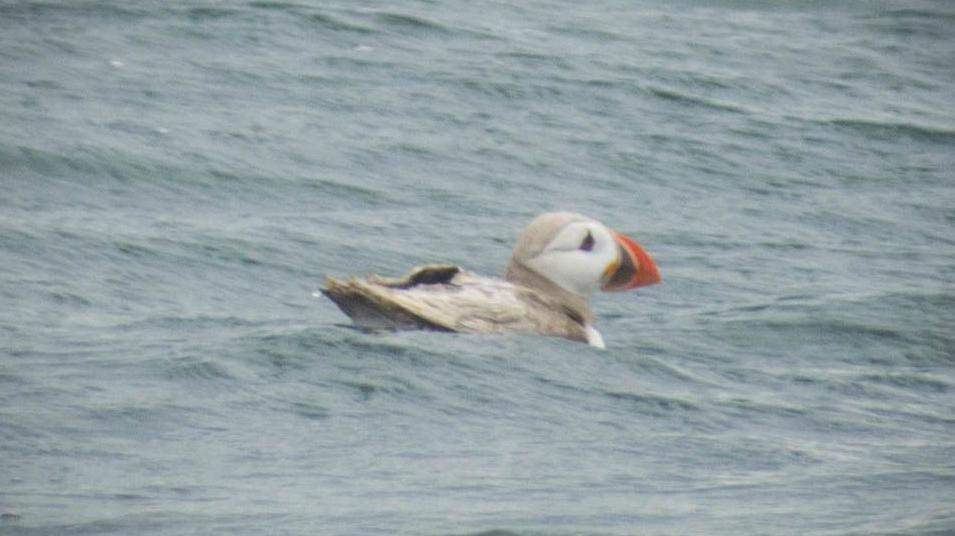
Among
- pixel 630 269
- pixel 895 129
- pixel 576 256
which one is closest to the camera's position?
pixel 576 256

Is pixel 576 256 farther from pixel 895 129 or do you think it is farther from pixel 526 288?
pixel 895 129

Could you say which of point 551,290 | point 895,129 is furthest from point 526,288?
point 895,129

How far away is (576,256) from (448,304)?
133cm

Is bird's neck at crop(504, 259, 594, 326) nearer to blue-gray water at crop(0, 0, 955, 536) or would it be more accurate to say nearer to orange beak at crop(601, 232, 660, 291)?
orange beak at crop(601, 232, 660, 291)

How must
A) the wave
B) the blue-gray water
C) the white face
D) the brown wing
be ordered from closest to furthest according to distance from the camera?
the blue-gray water < the brown wing < the white face < the wave

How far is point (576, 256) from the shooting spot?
11.0 metres

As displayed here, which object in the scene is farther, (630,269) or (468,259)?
(468,259)

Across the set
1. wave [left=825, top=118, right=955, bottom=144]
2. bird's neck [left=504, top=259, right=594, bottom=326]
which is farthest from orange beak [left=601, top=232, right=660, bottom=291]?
wave [left=825, top=118, right=955, bottom=144]

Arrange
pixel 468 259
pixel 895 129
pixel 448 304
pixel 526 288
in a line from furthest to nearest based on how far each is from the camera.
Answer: pixel 895 129
pixel 468 259
pixel 526 288
pixel 448 304

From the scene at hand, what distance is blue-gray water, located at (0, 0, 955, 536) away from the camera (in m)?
7.80

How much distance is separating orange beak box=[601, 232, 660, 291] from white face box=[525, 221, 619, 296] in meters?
0.04

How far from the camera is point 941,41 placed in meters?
21.2

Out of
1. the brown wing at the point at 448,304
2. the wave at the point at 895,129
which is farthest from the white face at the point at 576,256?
the wave at the point at 895,129

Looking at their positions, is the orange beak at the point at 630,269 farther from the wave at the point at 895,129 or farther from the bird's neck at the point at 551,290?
the wave at the point at 895,129
